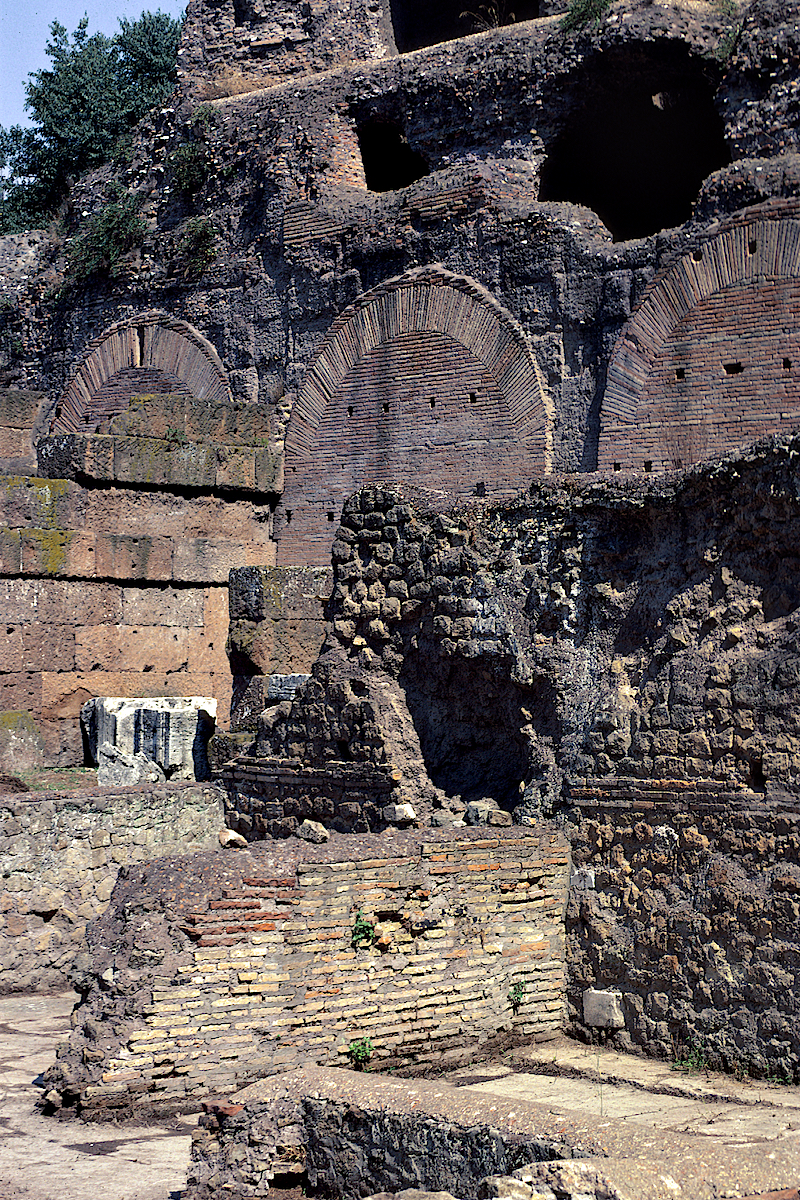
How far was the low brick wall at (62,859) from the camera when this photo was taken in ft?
24.8

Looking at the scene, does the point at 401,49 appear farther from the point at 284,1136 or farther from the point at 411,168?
the point at 284,1136

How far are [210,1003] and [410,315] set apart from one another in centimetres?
1065

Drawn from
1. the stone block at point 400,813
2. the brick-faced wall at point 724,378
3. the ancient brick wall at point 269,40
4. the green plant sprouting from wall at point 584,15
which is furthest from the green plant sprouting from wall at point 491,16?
the stone block at point 400,813

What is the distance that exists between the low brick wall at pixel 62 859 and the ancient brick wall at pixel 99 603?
326cm

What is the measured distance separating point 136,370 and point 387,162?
4.01 m

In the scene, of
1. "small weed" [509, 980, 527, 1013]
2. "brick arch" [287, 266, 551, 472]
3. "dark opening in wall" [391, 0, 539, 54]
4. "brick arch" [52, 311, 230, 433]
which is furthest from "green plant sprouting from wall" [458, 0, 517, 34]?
"small weed" [509, 980, 527, 1013]

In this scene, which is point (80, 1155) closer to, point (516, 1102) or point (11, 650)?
point (516, 1102)

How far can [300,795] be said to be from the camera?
24.2 feet

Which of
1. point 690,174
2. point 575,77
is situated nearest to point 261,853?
point 575,77

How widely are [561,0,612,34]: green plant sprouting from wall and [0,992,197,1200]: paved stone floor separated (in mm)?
12266

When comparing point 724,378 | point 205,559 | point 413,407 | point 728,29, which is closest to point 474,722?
point 205,559

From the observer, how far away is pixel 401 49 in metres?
19.2

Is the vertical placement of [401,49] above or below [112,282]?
Result: above

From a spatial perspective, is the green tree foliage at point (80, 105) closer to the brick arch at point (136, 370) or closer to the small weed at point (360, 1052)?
the brick arch at point (136, 370)
